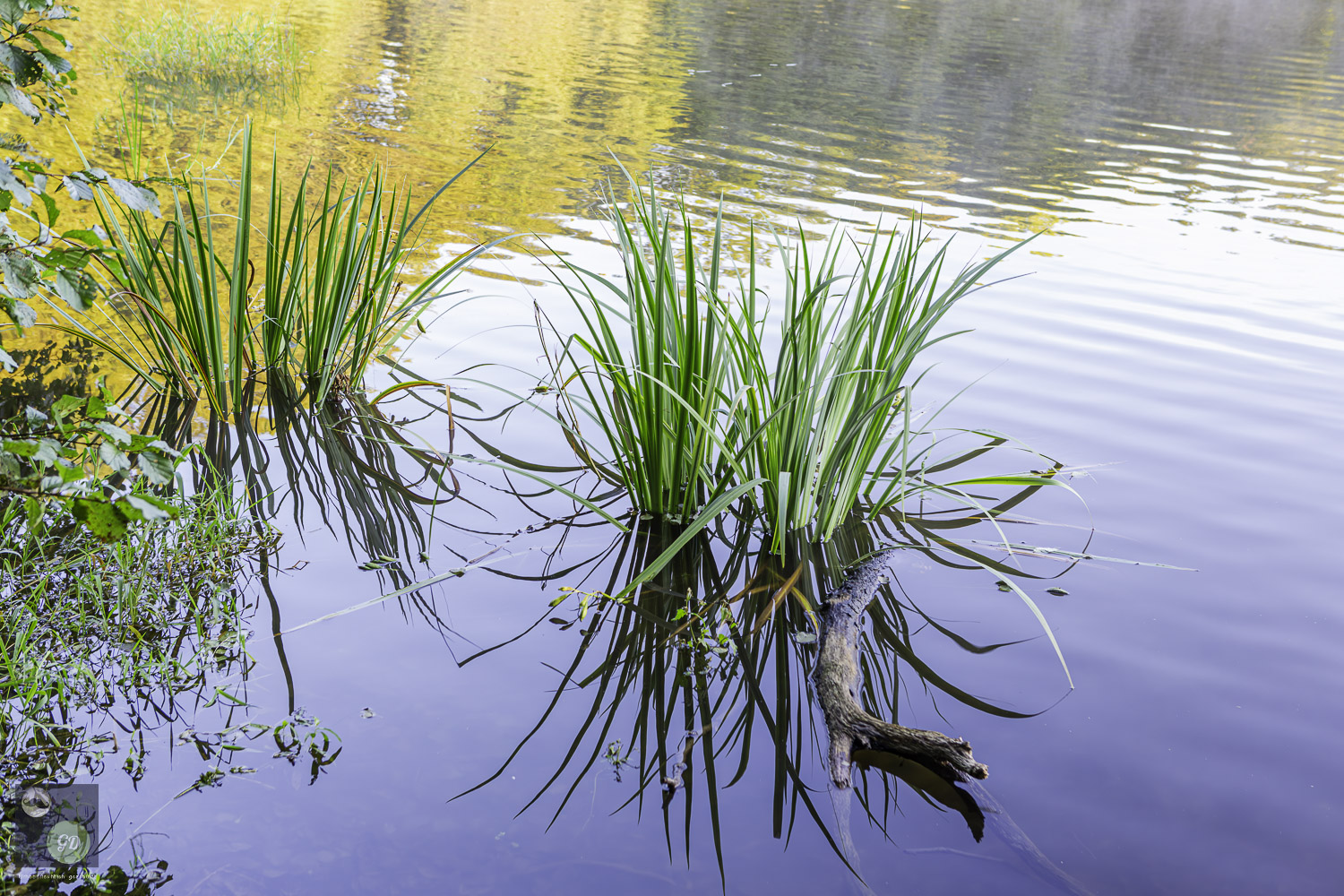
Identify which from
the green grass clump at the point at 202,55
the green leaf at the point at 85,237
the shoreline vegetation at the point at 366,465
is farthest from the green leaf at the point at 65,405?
the green grass clump at the point at 202,55

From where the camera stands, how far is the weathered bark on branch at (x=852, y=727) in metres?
1.93

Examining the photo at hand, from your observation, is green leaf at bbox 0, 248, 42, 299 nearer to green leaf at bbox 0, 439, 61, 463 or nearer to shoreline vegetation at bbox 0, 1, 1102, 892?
shoreline vegetation at bbox 0, 1, 1102, 892

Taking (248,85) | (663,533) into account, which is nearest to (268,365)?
(663,533)

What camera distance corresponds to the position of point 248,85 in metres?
9.70

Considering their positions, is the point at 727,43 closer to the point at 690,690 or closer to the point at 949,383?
the point at 949,383

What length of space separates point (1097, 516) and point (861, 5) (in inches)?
978

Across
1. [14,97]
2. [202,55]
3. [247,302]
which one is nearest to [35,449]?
[14,97]

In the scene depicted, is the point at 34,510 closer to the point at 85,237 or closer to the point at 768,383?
the point at 85,237

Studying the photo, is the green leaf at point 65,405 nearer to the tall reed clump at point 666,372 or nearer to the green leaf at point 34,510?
the green leaf at point 34,510

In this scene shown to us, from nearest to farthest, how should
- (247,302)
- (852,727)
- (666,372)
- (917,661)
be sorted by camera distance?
(852,727) → (917,661) → (666,372) → (247,302)

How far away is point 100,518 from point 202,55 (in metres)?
10.4

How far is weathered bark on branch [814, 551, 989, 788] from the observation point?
1933 millimetres

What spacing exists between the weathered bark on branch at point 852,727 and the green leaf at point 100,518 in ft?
4.73

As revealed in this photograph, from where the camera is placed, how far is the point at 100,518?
47.8 inches
